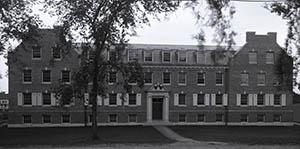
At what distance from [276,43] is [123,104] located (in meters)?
20.6

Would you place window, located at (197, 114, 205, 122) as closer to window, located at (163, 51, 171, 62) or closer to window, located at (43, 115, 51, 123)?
window, located at (163, 51, 171, 62)

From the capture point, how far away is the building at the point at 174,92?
5175 cm

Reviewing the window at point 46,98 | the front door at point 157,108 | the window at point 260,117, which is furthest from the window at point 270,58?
the window at point 46,98

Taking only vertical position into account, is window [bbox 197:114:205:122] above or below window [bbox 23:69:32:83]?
below

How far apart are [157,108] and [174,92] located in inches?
112

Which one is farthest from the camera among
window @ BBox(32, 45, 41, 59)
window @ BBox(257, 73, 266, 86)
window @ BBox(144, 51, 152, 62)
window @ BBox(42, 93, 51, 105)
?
window @ BBox(257, 73, 266, 86)

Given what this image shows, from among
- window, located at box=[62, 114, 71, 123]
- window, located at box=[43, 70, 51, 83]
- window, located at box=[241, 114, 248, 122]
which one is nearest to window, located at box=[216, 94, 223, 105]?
window, located at box=[241, 114, 248, 122]

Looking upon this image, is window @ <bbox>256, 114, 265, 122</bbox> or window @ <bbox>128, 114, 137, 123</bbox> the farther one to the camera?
window @ <bbox>256, 114, 265, 122</bbox>

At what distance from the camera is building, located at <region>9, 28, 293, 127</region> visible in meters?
51.8

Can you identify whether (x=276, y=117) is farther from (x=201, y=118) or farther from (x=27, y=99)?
(x=27, y=99)

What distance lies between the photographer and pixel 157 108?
54.8 m

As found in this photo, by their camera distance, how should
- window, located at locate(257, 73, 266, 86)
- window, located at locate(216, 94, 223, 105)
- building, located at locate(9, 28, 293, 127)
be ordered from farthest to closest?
window, located at locate(257, 73, 266, 86) < window, located at locate(216, 94, 223, 105) < building, located at locate(9, 28, 293, 127)

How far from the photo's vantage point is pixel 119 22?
30.8 metres

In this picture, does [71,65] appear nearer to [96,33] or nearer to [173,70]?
[173,70]
